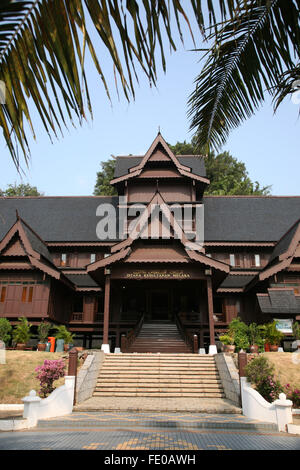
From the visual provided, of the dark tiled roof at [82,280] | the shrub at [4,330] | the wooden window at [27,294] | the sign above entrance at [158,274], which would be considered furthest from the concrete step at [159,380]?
the dark tiled roof at [82,280]

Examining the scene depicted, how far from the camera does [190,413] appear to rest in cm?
989

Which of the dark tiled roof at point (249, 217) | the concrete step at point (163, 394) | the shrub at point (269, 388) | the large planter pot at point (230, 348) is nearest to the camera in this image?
the shrub at point (269, 388)

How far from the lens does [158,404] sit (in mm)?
10898

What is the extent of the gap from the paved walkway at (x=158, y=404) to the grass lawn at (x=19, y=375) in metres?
2.33

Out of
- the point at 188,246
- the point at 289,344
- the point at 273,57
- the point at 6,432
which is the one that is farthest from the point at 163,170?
the point at 273,57

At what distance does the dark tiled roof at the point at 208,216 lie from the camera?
2427 centimetres

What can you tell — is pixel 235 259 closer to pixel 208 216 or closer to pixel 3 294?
pixel 208 216

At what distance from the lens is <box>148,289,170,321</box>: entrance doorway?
23.1 m

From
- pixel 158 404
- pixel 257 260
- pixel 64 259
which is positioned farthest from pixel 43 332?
pixel 257 260

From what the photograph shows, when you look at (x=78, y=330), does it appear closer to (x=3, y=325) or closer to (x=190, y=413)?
(x=3, y=325)

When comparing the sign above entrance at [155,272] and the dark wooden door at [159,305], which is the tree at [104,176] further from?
the sign above entrance at [155,272]

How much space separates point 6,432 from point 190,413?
4.77 metres

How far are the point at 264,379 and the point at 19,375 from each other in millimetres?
8645

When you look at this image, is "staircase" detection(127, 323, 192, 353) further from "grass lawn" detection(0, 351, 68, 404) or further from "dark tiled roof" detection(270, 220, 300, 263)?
"dark tiled roof" detection(270, 220, 300, 263)
